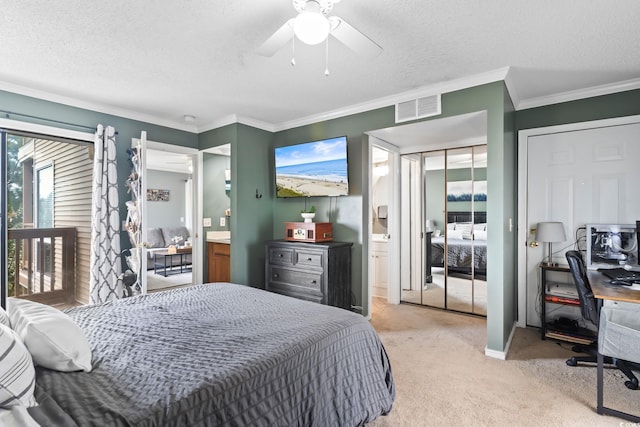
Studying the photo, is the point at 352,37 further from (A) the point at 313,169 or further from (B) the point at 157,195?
(B) the point at 157,195

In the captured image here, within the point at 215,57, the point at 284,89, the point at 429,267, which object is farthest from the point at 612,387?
the point at 215,57

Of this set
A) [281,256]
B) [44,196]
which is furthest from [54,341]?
[44,196]

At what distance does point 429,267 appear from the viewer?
4.33 meters

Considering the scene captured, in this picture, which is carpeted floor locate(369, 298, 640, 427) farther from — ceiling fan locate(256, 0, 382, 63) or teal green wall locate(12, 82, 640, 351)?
ceiling fan locate(256, 0, 382, 63)

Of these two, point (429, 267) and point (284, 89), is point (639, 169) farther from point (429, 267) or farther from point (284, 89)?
point (284, 89)

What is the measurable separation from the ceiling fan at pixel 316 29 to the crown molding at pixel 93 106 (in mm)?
2650

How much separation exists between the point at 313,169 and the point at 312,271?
1.21m

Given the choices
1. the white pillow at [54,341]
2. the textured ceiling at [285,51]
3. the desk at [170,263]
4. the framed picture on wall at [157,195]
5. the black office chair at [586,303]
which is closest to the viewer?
the white pillow at [54,341]

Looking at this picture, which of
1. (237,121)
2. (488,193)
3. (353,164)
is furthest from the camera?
(237,121)

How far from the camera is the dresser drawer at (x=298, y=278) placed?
348 centimetres

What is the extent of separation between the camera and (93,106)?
3.55m

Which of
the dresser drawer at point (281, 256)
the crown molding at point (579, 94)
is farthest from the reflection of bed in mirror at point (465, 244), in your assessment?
the dresser drawer at point (281, 256)

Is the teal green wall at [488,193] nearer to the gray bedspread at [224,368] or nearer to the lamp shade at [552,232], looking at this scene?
the lamp shade at [552,232]

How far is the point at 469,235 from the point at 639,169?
1.61m
